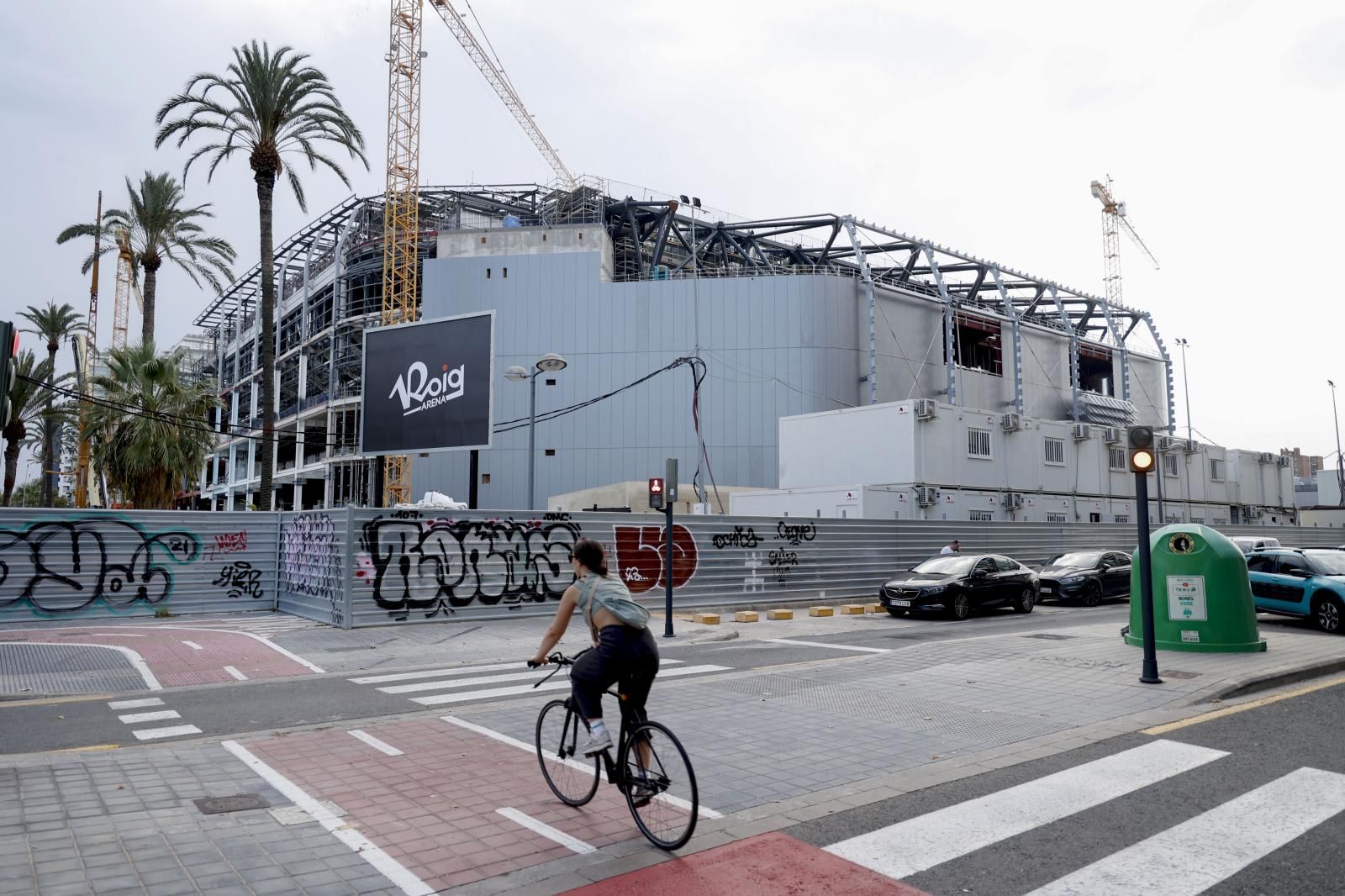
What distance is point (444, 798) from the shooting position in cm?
605

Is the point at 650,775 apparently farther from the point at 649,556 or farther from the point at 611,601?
the point at 649,556

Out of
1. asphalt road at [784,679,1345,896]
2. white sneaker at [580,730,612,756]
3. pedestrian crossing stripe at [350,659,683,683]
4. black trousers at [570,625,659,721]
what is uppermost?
black trousers at [570,625,659,721]

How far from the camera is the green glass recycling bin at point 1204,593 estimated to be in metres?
12.0

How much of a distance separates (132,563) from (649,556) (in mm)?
10678

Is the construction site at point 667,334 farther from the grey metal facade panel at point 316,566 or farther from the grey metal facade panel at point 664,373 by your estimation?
the grey metal facade panel at point 316,566

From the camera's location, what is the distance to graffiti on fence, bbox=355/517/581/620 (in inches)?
666

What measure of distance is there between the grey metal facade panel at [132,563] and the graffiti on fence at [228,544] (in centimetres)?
2

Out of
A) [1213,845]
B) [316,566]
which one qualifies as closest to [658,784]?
[1213,845]

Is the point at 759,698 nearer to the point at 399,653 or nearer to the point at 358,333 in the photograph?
the point at 399,653

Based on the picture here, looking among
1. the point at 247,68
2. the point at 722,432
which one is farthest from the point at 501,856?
the point at 722,432

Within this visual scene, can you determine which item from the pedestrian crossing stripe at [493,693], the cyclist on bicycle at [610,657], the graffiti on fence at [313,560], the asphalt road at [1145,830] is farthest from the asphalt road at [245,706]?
the asphalt road at [1145,830]

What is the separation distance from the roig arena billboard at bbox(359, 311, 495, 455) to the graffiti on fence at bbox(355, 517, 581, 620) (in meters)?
4.08

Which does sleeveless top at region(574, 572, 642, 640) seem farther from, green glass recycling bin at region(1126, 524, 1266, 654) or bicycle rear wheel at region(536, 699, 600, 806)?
green glass recycling bin at region(1126, 524, 1266, 654)

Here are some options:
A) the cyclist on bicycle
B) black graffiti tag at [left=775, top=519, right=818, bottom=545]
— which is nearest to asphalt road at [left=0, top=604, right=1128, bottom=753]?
the cyclist on bicycle
